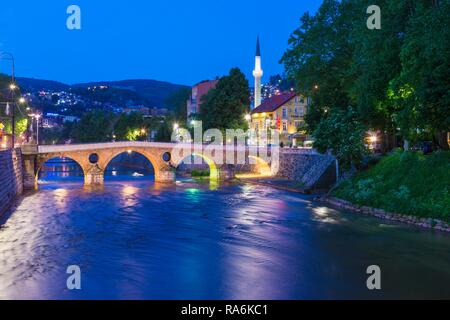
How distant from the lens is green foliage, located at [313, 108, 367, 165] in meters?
37.1

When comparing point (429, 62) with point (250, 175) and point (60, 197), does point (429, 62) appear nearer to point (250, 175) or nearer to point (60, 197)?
point (60, 197)

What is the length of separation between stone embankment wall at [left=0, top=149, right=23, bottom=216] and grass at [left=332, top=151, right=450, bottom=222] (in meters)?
23.8

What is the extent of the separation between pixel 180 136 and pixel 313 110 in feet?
137

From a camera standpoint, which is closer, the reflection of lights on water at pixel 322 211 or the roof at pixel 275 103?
the reflection of lights on water at pixel 322 211

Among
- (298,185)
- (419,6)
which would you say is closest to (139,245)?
(419,6)

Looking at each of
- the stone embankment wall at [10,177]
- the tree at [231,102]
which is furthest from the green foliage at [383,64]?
the stone embankment wall at [10,177]

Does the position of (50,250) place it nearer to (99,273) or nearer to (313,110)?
(99,273)

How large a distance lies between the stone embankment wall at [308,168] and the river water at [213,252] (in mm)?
6221

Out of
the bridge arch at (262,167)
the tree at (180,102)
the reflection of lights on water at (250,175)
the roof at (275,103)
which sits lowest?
the reflection of lights on water at (250,175)

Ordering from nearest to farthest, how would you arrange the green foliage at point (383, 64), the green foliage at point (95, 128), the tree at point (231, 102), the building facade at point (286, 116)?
the green foliage at point (383, 64) < the tree at point (231, 102) < the building facade at point (286, 116) < the green foliage at point (95, 128)

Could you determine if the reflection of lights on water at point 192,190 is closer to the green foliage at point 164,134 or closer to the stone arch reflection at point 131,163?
the stone arch reflection at point 131,163

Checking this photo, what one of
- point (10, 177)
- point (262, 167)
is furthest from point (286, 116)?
point (10, 177)

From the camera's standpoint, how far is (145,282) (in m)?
17.4

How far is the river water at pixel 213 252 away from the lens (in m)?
16.7
